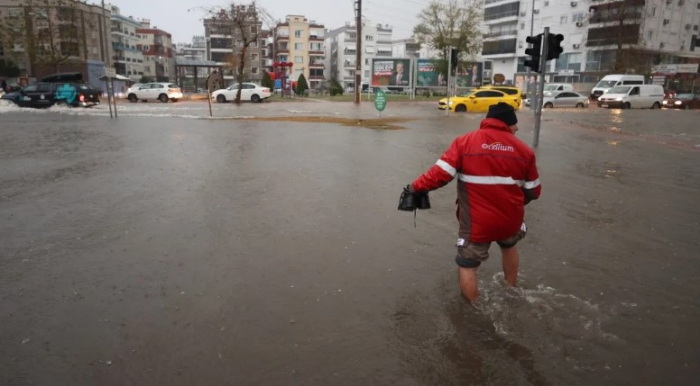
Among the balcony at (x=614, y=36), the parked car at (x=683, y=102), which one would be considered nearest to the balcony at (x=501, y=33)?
the balcony at (x=614, y=36)

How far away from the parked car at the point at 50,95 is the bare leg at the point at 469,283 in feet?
98.6

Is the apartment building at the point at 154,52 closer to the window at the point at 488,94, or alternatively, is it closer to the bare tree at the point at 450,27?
the bare tree at the point at 450,27

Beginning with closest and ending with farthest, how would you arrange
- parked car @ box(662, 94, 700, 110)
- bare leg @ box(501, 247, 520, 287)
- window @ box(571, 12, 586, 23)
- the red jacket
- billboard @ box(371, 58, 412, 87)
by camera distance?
the red jacket
bare leg @ box(501, 247, 520, 287)
parked car @ box(662, 94, 700, 110)
billboard @ box(371, 58, 412, 87)
window @ box(571, 12, 586, 23)

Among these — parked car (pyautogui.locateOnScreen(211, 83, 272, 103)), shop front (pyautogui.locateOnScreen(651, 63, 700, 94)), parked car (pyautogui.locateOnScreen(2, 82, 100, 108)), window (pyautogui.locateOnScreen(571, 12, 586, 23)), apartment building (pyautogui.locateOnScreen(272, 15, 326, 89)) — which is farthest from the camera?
apartment building (pyautogui.locateOnScreen(272, 15, 326, 89))

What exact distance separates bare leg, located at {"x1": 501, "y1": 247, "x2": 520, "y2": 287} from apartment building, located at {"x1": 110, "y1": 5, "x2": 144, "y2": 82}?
8348 centimetres

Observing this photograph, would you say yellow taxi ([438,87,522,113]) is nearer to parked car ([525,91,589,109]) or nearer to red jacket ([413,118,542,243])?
parked car ([525,91,589,109])

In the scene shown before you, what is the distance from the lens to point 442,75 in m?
52.3

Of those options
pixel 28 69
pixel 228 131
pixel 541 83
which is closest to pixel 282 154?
pixel 228 131

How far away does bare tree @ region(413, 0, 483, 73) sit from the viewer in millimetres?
53344

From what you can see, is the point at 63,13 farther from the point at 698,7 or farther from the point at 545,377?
the point at 698,7

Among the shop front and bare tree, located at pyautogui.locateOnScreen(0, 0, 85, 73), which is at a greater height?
bare tree, located at pyautogui.locateOnScreen(0, 0, 85, 73)

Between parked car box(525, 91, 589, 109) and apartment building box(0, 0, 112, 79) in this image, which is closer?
parked car box(525, 91, 589, 109)

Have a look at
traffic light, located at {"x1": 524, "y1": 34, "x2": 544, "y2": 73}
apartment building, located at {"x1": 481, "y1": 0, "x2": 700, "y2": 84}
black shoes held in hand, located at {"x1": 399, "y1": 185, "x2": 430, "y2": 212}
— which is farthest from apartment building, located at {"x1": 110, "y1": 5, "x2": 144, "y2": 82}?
black shoes held in hand, located at {"x1": 399, "y1": 185, "x2": 430, "y2": 212}

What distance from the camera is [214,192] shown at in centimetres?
755
